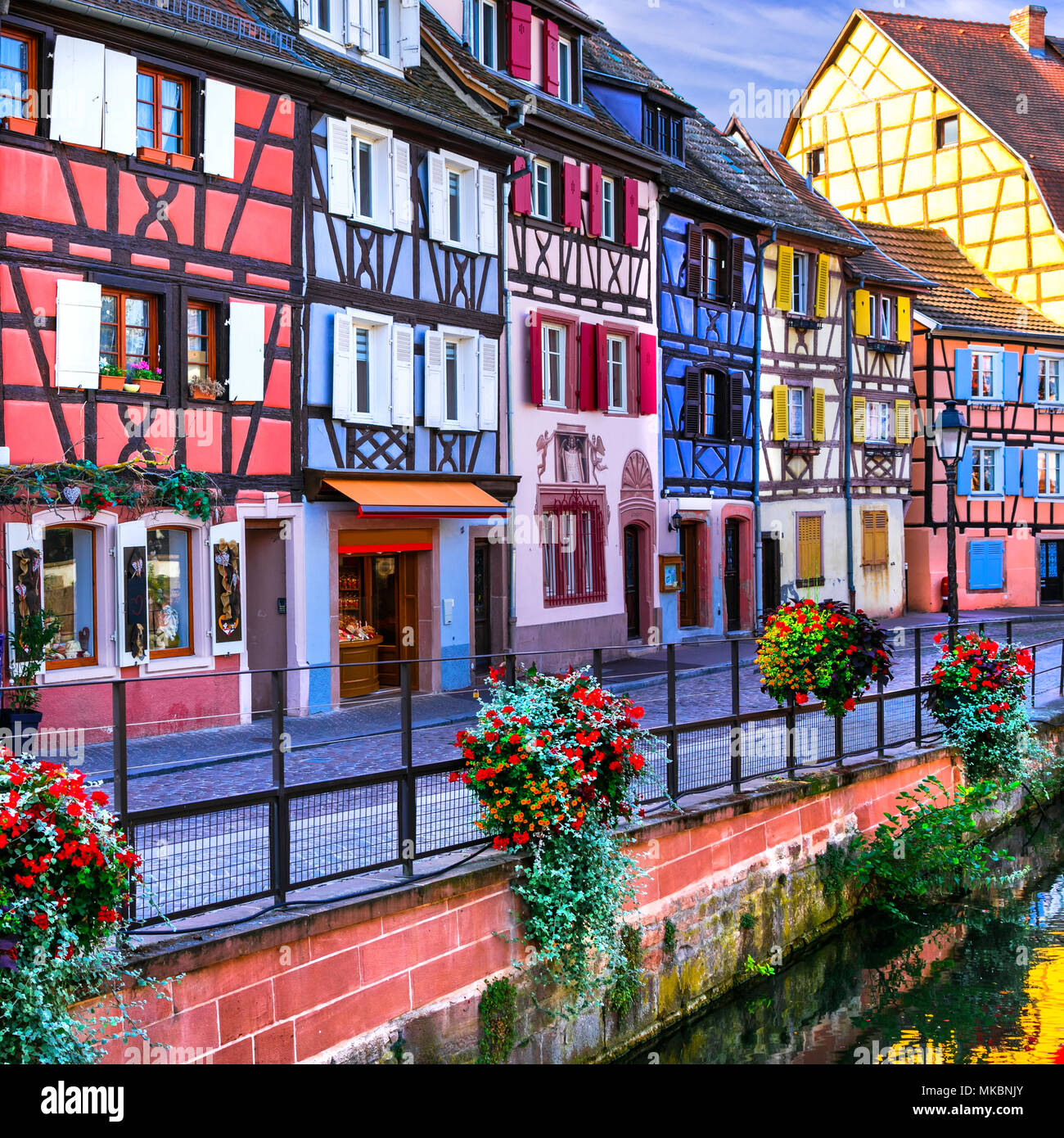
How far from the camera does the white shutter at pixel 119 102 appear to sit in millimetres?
13508

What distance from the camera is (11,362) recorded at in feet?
42.6

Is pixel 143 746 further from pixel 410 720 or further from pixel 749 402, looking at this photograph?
pixel 749 402

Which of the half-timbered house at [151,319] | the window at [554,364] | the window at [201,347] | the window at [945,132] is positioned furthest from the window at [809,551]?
the window at [201,347]

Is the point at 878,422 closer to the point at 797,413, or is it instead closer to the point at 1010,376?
the point at 797,413

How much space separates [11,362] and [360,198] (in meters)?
5.65

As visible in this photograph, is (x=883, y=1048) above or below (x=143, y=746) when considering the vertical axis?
below

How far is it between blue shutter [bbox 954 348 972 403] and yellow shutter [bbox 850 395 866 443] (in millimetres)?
3722

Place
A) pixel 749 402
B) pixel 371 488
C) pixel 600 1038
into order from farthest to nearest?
pixel 749 402 → pixel 371 488 → pixel 600 1038

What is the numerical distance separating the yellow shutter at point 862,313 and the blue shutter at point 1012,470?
5.35m

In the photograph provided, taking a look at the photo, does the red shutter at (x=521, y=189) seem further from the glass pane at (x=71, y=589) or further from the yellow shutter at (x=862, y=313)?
the yellow shutter at (x=862, y=313)

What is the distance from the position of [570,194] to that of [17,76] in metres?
9.94

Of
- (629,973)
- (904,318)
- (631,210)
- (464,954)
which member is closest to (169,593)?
(629,973)

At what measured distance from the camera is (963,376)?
3347 centimetres
